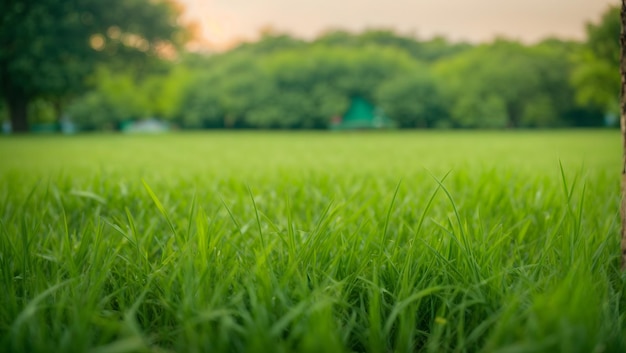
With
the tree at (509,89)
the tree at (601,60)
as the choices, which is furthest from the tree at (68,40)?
the tree at (601,60)

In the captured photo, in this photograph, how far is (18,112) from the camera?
23.5m

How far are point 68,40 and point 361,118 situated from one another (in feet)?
67.0

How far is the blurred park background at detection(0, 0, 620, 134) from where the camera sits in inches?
854

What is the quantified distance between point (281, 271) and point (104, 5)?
26.8 meters

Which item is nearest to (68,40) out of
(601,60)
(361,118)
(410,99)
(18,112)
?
(18,112)

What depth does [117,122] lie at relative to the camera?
3272cm

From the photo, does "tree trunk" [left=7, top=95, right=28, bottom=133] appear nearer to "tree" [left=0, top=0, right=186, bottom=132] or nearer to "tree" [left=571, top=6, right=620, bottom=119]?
"tree" [left=0, top=0, right=186, bottom=132]

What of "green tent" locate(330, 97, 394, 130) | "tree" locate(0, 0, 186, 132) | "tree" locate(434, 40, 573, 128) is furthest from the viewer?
"green tent" locate(330, 97, 394, 130)

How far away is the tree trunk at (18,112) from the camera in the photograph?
76.4ft

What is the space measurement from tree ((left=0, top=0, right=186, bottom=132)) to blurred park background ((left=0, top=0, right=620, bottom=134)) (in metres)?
0.06

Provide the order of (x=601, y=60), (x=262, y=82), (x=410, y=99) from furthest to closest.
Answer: (x=262, y=82), (x=410, y=99), (x=601, y=60)

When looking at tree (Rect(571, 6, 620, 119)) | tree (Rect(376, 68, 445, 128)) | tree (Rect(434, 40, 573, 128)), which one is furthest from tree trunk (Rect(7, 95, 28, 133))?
tree (Rect(571, 6, 620, 119))

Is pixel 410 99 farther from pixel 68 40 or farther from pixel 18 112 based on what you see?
pixel 18 112

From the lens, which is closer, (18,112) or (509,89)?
(18,112)
